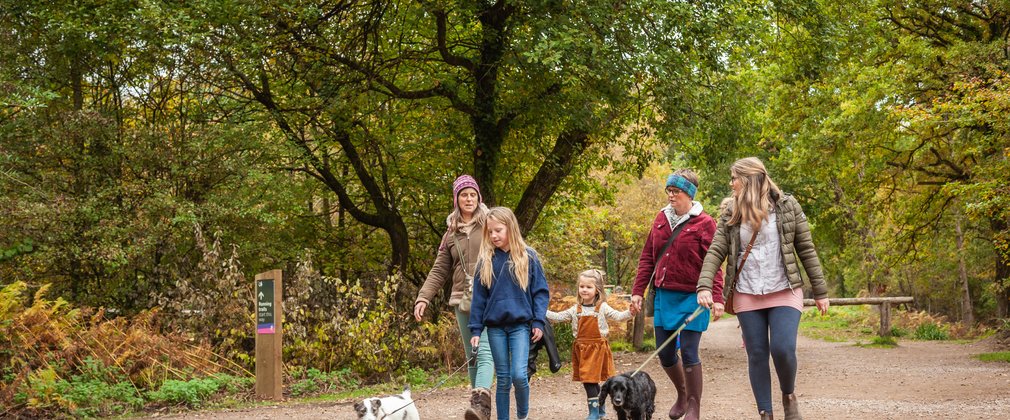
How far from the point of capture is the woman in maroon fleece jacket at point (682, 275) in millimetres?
6734

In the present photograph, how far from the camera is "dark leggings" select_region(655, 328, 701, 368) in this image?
6.70 m

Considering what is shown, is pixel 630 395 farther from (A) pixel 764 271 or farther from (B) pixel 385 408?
(B) pixel 385 408

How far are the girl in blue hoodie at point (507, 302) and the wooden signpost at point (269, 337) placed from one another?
4997mm

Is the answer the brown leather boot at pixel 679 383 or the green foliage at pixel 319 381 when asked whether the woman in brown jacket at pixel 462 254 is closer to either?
the brown leather boot at pixel 679 383

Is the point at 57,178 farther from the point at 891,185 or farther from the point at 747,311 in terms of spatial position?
the point at 891,185

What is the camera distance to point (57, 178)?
1254 cm

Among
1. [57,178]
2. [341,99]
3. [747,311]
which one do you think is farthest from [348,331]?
[747,311]

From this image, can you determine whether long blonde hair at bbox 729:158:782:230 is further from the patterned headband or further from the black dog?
the black dog

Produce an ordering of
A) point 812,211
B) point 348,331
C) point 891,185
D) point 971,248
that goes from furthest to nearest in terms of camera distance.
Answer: point 812,211, point 971,248, point 891,185, point 348,331

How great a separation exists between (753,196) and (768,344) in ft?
3.31

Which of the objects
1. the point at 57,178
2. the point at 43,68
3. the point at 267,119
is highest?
the point at 43,68

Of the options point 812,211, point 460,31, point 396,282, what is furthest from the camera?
point 812,211

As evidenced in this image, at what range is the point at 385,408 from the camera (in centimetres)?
609

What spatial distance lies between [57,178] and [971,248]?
23.8m
